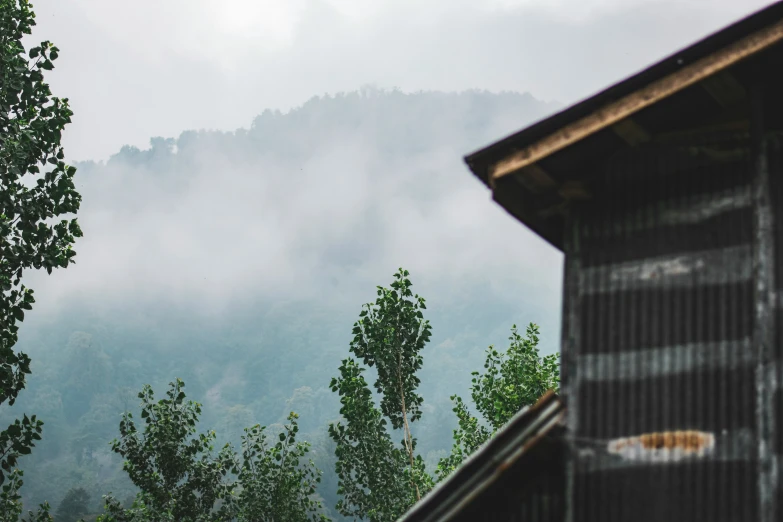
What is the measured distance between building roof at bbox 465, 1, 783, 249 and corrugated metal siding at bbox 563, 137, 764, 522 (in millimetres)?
212

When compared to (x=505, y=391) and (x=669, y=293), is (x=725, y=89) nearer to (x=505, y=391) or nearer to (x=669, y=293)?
(x=669, y=293)

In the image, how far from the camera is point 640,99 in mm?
7066

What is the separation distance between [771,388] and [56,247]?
55.8 ft

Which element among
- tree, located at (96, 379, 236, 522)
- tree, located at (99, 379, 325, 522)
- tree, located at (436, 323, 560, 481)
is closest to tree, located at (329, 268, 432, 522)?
tree, located at (99, 379, 325, 522)

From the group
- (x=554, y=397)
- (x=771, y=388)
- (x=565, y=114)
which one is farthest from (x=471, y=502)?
(x=565, y=114)

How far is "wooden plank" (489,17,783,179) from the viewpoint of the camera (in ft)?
21.8

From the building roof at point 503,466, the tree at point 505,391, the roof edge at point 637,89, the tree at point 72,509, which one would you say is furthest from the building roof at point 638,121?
the tree at point 72,509

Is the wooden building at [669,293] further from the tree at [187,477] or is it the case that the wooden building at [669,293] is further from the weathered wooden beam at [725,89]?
the tree at [187,477]

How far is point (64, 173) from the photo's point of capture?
18984 mm

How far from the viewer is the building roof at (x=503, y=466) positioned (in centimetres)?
695

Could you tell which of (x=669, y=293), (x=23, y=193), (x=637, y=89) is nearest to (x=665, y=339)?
(x=669, y=293)

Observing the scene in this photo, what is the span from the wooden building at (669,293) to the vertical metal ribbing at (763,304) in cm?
1

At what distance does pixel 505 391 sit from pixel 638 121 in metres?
30.7

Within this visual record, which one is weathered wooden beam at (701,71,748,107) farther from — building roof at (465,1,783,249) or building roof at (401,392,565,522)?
building roof at (401,392,565,522)
